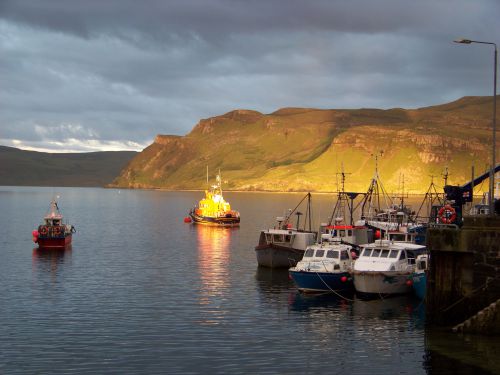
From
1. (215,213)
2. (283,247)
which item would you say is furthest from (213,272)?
(215,213)

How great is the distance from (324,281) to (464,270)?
61.3 ft

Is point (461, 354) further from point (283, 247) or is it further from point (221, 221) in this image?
point (221, 221)

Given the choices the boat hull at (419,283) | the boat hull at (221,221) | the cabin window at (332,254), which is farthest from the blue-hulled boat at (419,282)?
the boat hull at (221,221)

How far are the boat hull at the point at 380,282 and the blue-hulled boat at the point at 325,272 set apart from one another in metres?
1.99

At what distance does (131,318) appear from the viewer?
4791cm

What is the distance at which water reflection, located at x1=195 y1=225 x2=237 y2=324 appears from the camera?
51.6 metres

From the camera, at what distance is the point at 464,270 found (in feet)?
125

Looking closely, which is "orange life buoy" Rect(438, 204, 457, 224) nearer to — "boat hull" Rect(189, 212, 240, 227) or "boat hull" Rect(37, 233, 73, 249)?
"boat hull" Rect(37, 233, 73, 249)

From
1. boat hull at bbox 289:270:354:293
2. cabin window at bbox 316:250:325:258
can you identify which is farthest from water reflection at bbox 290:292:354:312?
cabin window at bbox 316:250:325:258

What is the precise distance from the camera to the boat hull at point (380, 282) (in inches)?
2092

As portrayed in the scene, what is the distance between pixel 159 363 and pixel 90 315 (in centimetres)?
1327

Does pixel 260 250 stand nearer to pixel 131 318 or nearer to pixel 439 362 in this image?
pixel 131 318

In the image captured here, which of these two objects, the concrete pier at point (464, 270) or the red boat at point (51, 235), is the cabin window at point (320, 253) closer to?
the concrete pier at point (464, 270)

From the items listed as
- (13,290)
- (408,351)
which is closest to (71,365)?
(408,351)
